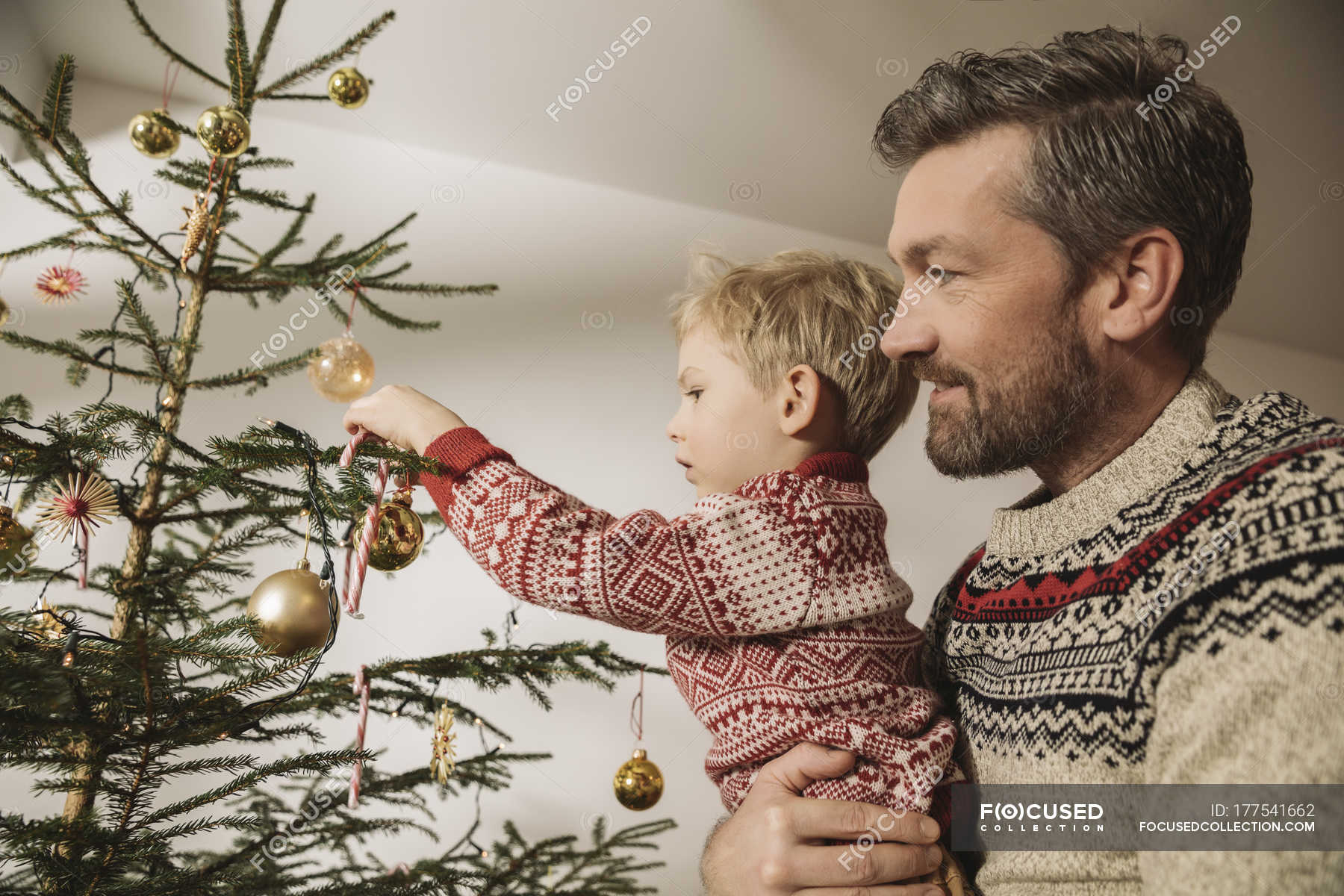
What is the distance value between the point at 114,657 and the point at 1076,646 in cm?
89

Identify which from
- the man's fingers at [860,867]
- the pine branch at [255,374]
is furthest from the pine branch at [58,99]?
the man's fingers at [860,867]

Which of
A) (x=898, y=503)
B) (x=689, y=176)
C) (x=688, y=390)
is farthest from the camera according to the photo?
(x=898, y=503)

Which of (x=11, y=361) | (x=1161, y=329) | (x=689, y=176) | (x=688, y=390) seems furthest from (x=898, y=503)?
(x=11, y=361)

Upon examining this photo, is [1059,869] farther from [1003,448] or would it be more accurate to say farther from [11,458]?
[11,458]

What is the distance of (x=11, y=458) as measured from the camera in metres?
0.92

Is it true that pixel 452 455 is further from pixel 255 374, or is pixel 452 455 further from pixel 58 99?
pixel 58 99

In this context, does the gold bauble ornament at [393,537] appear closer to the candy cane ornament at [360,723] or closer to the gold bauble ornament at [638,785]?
the candy cane ornament at [360,723]

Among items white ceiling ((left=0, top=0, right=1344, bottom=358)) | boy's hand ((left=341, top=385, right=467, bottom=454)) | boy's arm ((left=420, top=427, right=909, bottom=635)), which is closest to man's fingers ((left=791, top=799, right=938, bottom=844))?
boy's arm ((left=420, top=427, right=909, bottom=635))

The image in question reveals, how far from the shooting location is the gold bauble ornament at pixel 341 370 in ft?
4.56

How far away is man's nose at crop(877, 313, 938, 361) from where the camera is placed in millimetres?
1055

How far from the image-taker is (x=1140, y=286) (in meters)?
1.00

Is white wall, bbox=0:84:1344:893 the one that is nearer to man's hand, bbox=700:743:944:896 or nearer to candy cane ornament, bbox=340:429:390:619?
candy cane ornament, bbox=340:429:390:619

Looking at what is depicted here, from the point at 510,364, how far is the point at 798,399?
5.87 feet

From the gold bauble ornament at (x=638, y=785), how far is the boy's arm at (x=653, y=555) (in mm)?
808
